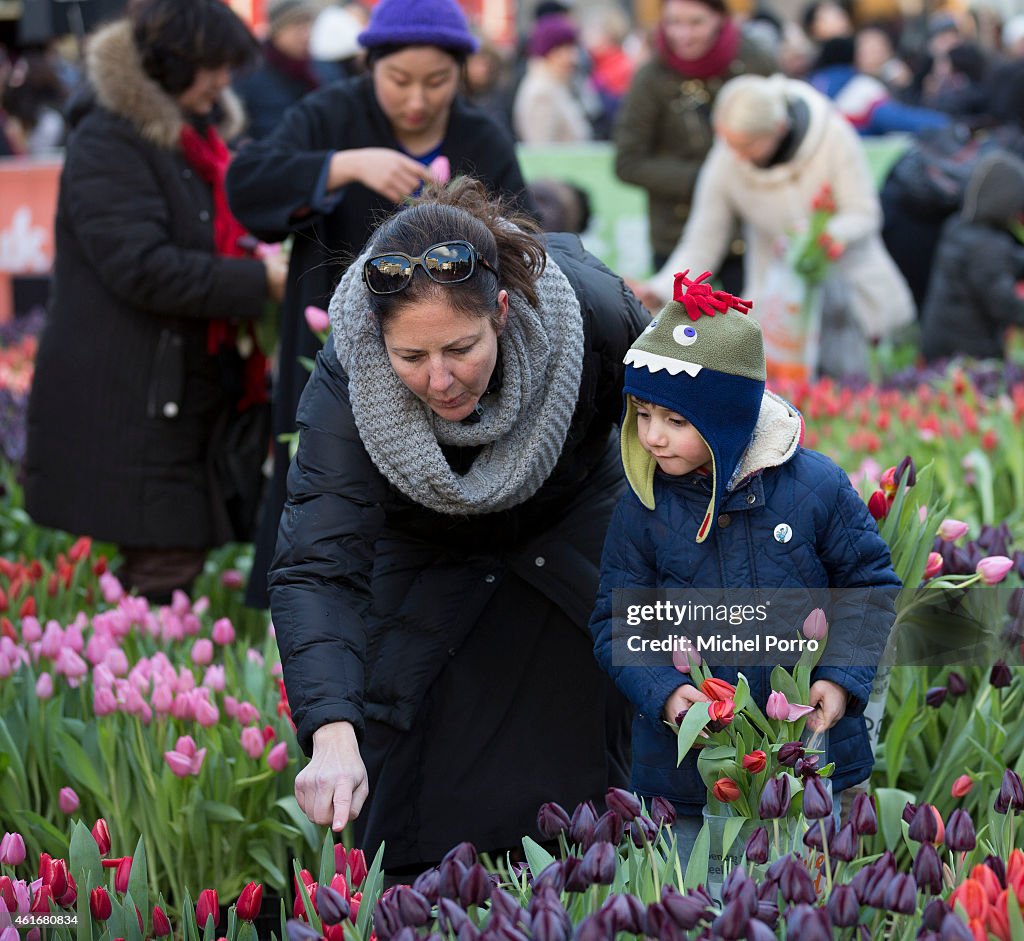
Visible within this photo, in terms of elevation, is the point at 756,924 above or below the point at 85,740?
above

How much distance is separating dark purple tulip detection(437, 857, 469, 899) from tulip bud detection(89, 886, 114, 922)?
0.52 meters

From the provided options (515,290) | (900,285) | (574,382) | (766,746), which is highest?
(515,290)

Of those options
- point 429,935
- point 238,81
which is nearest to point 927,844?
point 429,935

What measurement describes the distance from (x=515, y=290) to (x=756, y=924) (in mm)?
1151

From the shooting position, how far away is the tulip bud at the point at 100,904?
2186 mm

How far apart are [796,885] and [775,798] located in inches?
10.3

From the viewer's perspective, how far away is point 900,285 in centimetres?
656

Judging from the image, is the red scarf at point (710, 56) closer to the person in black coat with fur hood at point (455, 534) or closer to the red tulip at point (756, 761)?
the person in black coat with fur hood at point (455, 534)

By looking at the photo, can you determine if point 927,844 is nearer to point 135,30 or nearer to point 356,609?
point 356,609

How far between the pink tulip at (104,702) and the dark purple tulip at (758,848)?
1.45 m

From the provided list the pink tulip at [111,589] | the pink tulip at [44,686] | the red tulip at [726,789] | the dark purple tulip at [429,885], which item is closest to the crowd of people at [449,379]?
the red tulip at [726,789]

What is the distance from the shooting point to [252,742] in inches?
118

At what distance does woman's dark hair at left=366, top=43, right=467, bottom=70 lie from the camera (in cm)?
379

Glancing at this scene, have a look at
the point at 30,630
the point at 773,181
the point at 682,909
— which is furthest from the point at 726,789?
the point at 773,181
